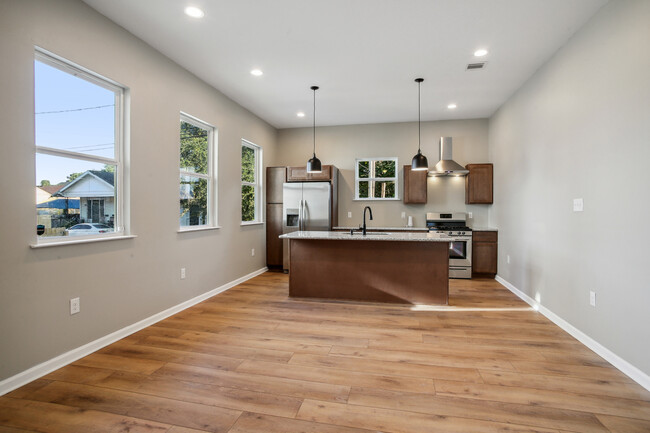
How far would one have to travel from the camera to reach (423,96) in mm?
4816

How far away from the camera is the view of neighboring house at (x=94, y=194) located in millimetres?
2672

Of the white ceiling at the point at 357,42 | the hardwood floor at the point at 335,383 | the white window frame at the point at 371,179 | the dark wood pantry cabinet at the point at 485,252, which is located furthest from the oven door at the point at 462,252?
the white ceiling at the point at 357,42

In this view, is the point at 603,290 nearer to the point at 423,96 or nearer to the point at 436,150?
the point at 423,96

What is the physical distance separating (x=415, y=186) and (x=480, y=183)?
1104 mm

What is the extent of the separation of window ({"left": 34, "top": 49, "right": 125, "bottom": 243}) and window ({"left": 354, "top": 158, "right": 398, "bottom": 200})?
428cm

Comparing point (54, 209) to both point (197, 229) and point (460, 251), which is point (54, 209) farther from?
point (460, 251)

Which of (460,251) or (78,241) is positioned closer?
(78,241)

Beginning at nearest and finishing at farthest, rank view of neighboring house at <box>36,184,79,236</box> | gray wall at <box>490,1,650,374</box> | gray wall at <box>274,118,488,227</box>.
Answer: gray wall at <box>490,1,650,374</box>, view of neighboring house at <box>36,184,79,236</box>, gray wall at <box>274,118,488,227</box>

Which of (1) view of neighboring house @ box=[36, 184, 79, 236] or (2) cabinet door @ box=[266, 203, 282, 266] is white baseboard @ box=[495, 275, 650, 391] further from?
(1) view of neighboring house @ box=[36, 184, 79, 236]

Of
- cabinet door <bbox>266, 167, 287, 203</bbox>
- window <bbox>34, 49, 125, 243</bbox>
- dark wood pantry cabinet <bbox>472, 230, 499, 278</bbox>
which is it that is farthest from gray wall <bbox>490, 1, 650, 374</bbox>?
window <bbox>34, 49, 125, 243</bbox>

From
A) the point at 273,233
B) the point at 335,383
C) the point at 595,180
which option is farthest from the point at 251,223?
the point at 595,180

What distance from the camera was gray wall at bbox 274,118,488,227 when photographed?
6035 millimetres

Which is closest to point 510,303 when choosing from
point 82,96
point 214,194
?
point 214,194

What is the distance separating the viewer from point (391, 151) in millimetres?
6281
